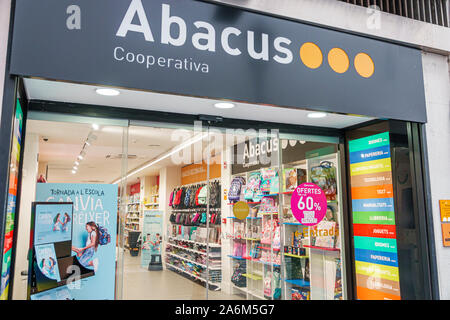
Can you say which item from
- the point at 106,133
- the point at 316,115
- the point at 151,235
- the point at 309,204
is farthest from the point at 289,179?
the point at 106,133

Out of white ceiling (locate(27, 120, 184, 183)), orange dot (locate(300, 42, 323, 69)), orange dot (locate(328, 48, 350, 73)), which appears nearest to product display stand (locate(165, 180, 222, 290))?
white ceiling (locate(27, 120, 184, 183))

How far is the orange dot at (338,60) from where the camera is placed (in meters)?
3.46

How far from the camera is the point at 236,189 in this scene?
12.7ft

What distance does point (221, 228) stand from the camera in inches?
148

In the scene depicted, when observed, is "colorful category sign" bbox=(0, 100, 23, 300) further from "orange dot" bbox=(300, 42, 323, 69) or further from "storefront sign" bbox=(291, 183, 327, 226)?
"storefront sign" bbox=(291, 183, 327, 226)

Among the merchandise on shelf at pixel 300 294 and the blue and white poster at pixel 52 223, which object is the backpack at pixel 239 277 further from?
the blue and white poster at pixel 52 223

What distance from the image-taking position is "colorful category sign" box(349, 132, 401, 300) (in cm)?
390

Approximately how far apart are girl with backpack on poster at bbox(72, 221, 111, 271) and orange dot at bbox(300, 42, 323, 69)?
234 centimetres

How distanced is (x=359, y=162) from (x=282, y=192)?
0.99 metres

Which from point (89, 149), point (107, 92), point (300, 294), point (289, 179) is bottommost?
point (300, 294)

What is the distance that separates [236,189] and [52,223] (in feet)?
5.83

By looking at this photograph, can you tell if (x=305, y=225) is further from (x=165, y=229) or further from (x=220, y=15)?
(x=220, y=15)

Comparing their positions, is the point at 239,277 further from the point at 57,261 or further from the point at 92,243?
the point at 57,261
